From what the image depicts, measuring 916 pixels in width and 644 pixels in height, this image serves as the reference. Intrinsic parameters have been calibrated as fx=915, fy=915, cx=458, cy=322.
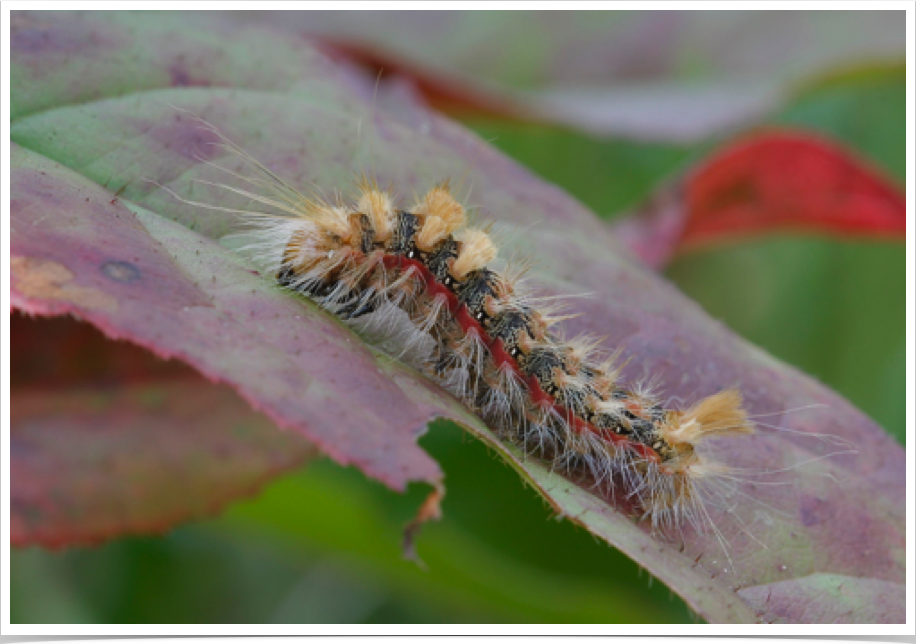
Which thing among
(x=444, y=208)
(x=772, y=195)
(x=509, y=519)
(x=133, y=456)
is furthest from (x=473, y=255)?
(x=509, y=519)

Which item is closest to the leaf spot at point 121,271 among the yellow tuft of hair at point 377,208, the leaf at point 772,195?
the yellow tuft of hair at point 377,208

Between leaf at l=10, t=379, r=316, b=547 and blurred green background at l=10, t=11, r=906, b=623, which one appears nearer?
leaf at l=10, t=379, r=316, b=547

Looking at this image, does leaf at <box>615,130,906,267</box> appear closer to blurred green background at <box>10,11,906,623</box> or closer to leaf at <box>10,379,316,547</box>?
blurred green background at <box>10,11,906,623</box>

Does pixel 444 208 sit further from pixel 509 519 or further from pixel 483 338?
pixel 509 519

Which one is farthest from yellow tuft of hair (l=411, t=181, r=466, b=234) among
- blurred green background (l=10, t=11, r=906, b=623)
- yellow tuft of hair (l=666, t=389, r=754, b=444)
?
blurred green background (l=10, t=11, r=906, b=623)

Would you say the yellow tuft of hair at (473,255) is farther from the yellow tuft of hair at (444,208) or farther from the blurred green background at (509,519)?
the blurred green background at (509,519)

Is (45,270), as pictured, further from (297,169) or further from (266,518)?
(266,518)
